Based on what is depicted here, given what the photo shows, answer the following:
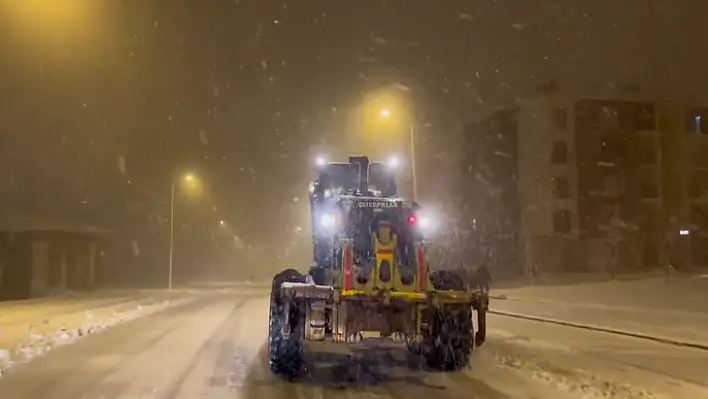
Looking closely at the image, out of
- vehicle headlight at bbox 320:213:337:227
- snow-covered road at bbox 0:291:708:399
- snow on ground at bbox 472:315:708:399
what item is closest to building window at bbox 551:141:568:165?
snow on ground at bbox 472:315:708:399

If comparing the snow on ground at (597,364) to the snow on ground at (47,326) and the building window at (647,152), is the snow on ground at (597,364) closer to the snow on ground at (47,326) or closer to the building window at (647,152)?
the snow on ground at (47,326)

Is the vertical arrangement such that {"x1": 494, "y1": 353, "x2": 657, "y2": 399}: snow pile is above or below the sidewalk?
below

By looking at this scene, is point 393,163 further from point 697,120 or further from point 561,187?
point 697,120

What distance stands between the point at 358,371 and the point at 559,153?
4917 centimetres

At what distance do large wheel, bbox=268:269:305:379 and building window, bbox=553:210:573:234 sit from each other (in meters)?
48.8

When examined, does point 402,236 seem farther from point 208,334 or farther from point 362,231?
point 208,334

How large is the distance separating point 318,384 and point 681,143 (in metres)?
56.6

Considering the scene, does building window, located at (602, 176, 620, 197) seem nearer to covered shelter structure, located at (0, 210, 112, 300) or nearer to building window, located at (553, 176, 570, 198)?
building window, located at (553, 176, 570, 198)

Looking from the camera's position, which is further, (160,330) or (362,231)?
(160,330)

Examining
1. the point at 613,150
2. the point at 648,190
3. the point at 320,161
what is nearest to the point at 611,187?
the point at 613,150

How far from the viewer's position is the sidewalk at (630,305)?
748 inches

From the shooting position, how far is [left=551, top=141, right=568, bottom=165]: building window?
2311 inches

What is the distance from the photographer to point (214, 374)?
11.6m

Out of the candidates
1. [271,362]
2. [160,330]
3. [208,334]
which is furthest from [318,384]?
[160,330]
